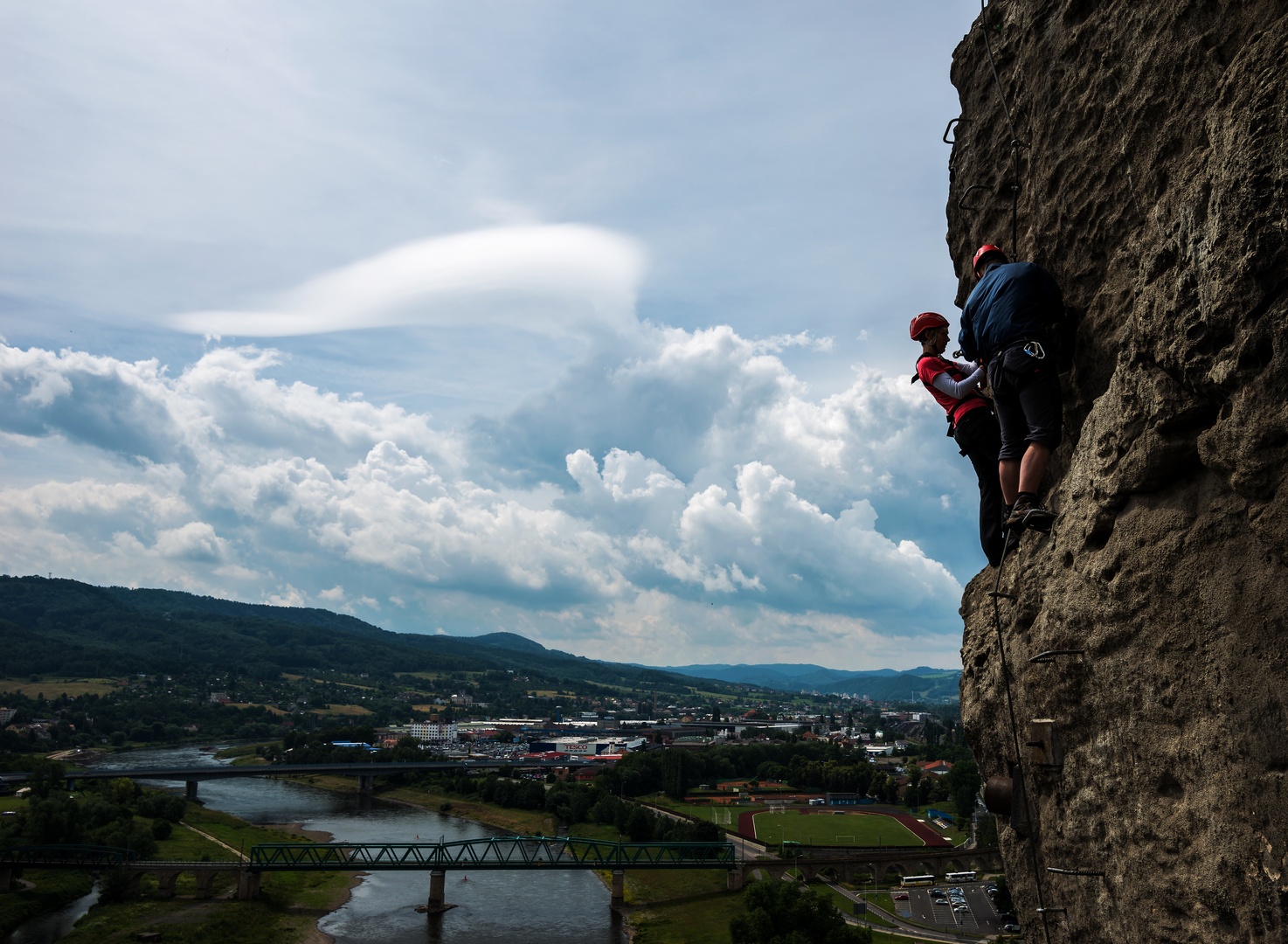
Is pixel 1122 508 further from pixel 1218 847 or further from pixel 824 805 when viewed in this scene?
pixel 824 805

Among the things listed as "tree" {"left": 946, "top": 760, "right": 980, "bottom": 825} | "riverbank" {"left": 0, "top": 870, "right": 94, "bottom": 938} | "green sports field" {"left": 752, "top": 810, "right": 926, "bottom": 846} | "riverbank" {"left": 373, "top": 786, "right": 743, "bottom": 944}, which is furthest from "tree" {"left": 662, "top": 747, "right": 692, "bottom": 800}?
"riverbank" {"left": 0, "top": 870, "right": 94, "bottom": 938}

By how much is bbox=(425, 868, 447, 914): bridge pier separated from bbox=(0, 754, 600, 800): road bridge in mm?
53415

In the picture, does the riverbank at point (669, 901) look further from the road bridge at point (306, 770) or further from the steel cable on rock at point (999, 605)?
the steel cable on rock at point (999, 605)

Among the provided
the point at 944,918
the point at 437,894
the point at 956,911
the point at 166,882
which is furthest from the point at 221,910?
the point at 956,911

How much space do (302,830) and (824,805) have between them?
56699 millimetres

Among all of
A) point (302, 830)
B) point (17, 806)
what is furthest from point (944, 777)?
point (17, 806)

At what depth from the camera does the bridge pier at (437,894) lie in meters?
55.7

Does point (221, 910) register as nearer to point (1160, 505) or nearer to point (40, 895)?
point (40, 895)

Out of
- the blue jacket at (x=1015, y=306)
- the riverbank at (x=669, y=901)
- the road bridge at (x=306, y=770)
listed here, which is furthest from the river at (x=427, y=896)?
the blue jacket at (x=1015, y=306)

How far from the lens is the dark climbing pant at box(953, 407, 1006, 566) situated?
6.01 meters

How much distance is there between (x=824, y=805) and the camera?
98.7m

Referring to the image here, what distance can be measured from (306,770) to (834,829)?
7086 centimetres

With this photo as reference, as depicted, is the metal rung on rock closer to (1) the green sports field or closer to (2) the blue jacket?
(2) the blue jacket

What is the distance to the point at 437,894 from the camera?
186 feet
